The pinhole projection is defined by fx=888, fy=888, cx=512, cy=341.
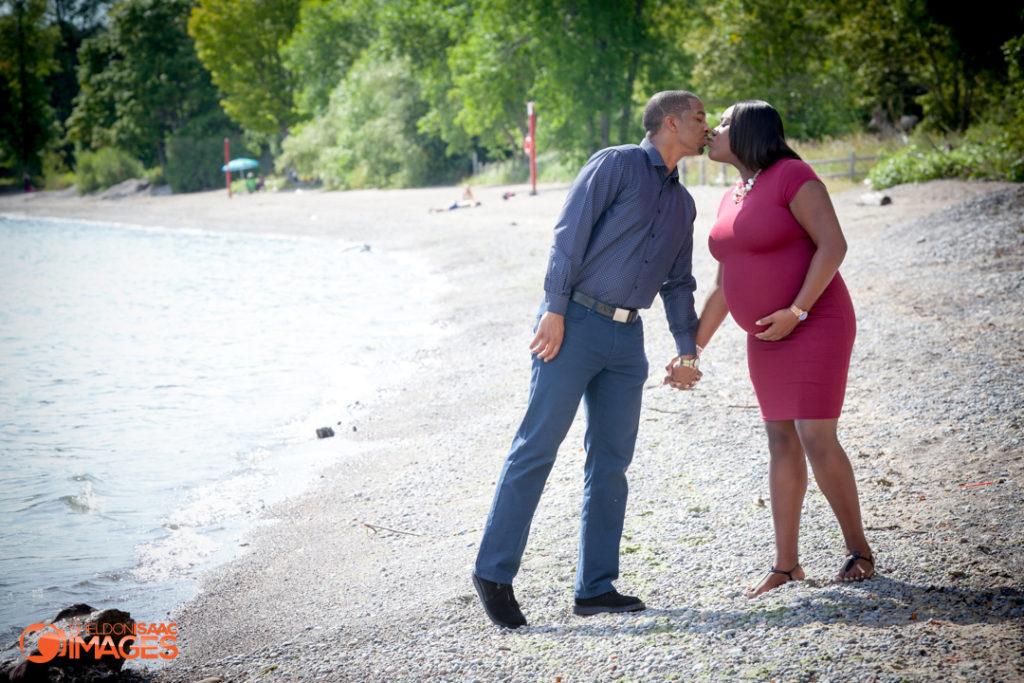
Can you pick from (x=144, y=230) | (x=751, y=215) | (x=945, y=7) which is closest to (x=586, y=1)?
(x=945, y=7)

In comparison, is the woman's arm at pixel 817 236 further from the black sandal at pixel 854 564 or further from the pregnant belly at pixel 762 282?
the black sandal at pixel 854 564

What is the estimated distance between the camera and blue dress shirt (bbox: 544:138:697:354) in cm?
353

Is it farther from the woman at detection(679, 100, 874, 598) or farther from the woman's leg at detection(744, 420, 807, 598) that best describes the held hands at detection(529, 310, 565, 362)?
the woman's leg at detection(744, 420, 807, 598)

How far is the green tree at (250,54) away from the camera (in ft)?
187

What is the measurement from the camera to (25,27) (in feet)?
232

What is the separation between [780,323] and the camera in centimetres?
345

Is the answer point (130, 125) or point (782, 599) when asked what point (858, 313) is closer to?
point (782, 599)

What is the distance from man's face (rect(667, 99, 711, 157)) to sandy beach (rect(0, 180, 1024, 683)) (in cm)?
189

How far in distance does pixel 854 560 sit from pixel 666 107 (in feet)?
6.60

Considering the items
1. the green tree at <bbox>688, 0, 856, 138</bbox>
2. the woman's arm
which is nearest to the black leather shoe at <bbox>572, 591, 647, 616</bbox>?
the woman's arm

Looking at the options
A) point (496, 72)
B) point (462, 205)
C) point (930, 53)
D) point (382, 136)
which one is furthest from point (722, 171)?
point (382, 136)

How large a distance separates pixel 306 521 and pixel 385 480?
0.74 metres

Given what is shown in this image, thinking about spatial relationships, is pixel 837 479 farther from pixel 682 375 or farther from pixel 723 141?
pixel 723 141

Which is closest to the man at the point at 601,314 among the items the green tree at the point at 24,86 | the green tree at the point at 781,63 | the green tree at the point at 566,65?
the green tree at the point at 781,63
